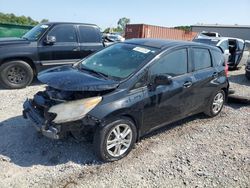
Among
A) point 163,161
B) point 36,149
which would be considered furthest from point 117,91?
point 36,149

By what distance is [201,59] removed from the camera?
548cm

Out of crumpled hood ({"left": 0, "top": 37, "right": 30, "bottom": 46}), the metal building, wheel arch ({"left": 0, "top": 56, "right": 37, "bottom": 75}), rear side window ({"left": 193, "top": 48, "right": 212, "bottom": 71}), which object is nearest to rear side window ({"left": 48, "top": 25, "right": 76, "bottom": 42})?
crumpled hood ({"left": 0, "top": 37, "right": 30, "bottom": 46})

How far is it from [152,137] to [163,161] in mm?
801

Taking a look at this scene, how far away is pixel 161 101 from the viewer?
14.8 feet

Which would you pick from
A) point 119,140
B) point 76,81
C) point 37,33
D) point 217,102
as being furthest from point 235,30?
point 76,81

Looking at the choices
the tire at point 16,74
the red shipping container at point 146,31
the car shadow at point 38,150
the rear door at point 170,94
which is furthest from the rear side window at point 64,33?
the red shipping container at point 146,31

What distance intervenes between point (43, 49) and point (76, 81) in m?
4.28

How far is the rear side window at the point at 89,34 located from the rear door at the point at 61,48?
0.23m

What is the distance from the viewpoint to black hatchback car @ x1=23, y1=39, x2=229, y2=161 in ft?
12.6

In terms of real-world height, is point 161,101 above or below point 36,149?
above

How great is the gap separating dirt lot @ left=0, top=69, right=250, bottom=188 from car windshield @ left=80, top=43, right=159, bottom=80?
119 cm

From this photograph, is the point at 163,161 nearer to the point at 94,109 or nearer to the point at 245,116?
the point at 94,109

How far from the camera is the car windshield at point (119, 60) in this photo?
173 inches

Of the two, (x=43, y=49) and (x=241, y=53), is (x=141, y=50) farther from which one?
(x=241, y=53)
